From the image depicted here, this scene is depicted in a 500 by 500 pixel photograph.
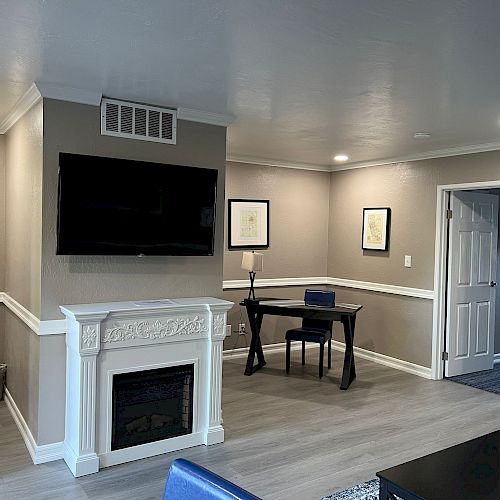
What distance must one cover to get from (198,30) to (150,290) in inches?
77.2

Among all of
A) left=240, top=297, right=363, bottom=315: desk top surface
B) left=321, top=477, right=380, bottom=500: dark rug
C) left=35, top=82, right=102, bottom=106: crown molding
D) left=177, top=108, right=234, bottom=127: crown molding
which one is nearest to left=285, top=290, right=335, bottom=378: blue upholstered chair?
left=240, top=297, right=363, bottom=315: desk top surface

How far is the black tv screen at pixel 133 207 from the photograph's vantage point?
3.28m

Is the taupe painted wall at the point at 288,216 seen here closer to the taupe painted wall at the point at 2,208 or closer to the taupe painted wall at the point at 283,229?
the taupe painted wall at the point at 283,229

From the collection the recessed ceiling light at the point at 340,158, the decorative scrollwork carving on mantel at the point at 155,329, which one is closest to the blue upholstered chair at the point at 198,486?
the decorative scrollwork carving on mantel at the point at 155,329

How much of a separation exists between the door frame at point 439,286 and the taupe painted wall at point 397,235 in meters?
0.07

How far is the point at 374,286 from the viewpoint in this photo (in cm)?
610

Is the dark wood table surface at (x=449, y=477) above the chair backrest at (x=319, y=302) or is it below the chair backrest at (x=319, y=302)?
below

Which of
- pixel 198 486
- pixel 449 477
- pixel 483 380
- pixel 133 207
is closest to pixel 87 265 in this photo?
pixel 133 207

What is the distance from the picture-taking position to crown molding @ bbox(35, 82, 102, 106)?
317 centimetres

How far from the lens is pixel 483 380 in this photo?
17.6 feet

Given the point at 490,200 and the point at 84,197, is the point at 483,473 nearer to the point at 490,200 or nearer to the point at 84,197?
the point at 84,197

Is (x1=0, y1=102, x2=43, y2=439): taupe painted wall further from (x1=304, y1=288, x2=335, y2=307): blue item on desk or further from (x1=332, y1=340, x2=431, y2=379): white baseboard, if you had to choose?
(x1=332, y1=340, x2=431, y2=379): white baseboard

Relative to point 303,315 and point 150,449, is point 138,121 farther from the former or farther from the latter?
point 303,315

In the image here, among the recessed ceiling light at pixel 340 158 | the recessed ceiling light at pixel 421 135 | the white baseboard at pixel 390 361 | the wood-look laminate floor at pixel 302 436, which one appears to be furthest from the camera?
the recessed ceiling light at pixel 340 158
